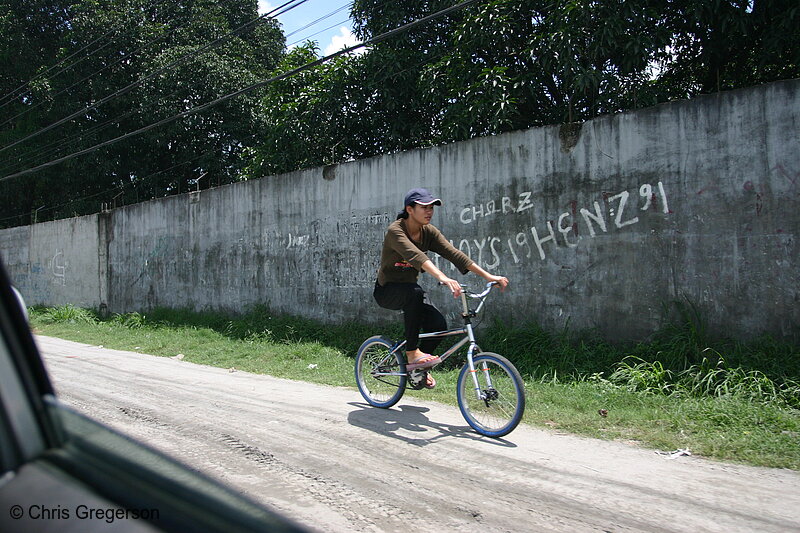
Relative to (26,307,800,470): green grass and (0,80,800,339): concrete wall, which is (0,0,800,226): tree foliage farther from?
(26,307,800,470): green grass

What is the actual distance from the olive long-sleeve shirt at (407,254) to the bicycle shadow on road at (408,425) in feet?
3.91

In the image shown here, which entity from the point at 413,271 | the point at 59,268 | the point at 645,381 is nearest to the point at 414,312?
the point at 413,271

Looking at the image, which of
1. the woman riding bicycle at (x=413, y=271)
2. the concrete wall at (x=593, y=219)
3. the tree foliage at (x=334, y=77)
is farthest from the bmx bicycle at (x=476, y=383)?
the tree foliage at (x=334, y=77)

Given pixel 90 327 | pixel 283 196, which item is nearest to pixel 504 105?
pixel 283 196

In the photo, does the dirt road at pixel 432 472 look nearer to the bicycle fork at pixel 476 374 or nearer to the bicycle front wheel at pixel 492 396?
the bicycle front wheel at pixel 492 396

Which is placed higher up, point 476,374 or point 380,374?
point 476,374

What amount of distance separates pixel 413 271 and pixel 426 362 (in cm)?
82

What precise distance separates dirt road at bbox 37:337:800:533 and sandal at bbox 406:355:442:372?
0.45 m

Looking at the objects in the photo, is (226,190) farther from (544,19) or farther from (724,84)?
(724,84)

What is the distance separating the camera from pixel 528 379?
6.27 m

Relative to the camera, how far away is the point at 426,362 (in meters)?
4.82

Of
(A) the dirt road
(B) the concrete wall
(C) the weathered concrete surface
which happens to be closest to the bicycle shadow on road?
(A) the dirt road

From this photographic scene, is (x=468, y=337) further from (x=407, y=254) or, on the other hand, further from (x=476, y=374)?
(x=407, y=254)

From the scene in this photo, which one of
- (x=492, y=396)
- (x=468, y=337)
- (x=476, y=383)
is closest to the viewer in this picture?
(x=492, y=396)
